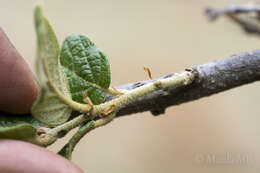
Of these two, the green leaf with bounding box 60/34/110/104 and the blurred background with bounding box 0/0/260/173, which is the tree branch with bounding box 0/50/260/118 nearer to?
the green leaf with bounding box 60/34/110/104

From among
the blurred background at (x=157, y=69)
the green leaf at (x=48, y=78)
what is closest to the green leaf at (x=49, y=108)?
the green leaf at (x=48, y=78)

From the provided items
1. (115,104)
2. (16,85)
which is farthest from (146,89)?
(16,85)

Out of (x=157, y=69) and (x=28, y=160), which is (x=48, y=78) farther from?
(x=157, y=69)

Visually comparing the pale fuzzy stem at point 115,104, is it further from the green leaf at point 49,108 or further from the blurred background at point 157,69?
the blurred background at point 157,69

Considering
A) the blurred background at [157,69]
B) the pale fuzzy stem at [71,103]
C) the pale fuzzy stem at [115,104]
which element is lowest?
the blurred background at [157,69]

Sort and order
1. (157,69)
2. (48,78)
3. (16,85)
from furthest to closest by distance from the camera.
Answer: (157,69) < (16,85) < (48,78)

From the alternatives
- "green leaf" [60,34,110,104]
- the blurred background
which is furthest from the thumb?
the blurred background
